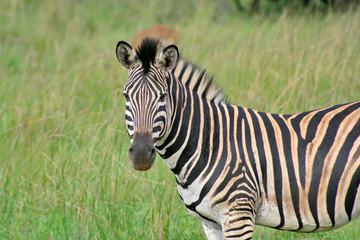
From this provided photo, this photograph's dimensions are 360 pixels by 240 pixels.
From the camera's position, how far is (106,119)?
18.6 ft

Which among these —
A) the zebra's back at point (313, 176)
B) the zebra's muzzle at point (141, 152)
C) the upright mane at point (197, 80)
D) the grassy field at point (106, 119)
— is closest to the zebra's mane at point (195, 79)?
the upright mane at point (197, 80)

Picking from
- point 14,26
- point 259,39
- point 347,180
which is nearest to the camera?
point 347,180

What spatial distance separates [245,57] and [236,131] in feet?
12.9

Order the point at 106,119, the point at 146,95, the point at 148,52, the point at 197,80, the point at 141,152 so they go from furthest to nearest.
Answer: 1. the point at 106,119
2. the point at 197,80
3. the point at 148,52
4. the point at 146,95
5. the point at 141,152

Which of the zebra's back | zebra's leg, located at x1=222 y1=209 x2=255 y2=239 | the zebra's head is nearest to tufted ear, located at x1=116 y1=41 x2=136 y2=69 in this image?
the zebra's head

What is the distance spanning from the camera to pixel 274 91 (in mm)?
5879

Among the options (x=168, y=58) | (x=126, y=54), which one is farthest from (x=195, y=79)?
(x=126, y=54)

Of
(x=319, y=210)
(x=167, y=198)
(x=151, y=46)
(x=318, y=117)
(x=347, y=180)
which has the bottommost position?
(x=167, y=198)

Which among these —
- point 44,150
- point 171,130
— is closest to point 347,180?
point 171,130

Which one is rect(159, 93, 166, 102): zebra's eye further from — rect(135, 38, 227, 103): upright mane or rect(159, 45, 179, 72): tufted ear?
rect(135, 38, 227, 103): upright mane

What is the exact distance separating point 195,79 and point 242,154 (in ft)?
2.18

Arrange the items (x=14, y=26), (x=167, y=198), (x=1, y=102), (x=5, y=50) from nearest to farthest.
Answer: (x=167, y=198) → (x=1, y=102) → (x=5, y=50) → (x=14, y=26)

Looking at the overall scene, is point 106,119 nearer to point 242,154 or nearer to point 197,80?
point 197,80

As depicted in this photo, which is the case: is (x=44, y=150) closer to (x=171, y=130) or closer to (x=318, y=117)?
(x=171, y=130)
